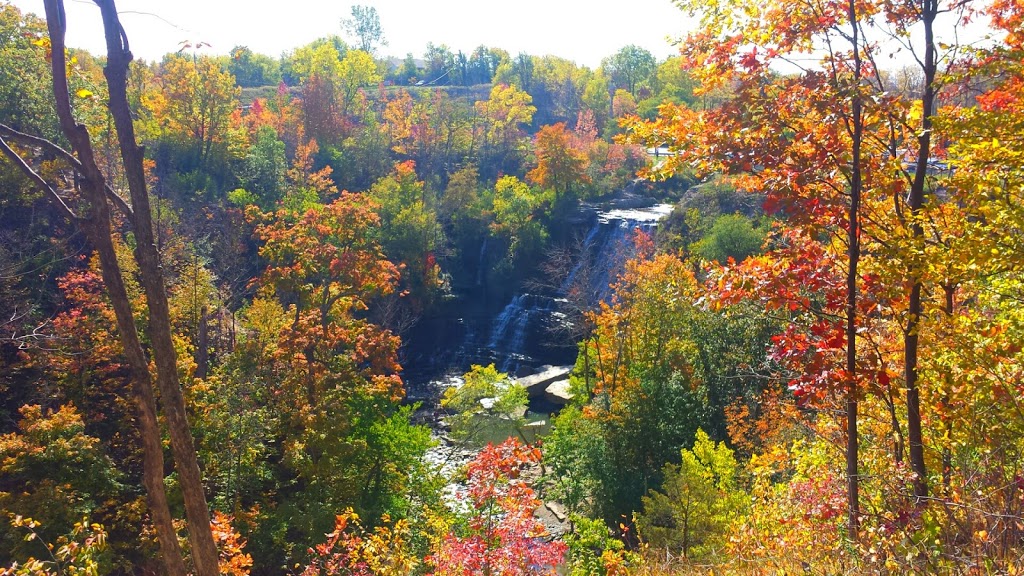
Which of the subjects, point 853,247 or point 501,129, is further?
point 501,129

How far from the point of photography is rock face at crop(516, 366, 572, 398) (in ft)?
87.6

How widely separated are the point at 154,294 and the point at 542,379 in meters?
23.6

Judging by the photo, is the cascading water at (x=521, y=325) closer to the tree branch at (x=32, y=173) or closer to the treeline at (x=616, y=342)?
the treeline at (x=616, y=342)

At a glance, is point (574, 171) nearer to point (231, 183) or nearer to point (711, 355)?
point (231, 183)

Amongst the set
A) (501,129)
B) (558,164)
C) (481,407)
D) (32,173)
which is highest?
(501,129)

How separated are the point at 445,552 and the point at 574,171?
34496mm

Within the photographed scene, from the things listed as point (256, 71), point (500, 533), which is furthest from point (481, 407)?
point (256, 71)

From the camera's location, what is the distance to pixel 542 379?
27.4 m

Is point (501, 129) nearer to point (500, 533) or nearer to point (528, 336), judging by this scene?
point (528, 336)

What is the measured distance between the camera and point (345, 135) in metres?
47.0

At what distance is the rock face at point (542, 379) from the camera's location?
1051 inches

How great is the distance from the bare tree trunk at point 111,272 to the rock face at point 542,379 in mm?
21598

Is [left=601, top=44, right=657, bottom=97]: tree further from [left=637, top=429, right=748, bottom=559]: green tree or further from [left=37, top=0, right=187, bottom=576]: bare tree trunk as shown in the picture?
[left=37, top=0, right=187, bottom=576]: bare tree trunk

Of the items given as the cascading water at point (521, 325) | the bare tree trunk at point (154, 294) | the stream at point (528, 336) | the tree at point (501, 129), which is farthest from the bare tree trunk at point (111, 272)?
the tree at point (501, 129)
